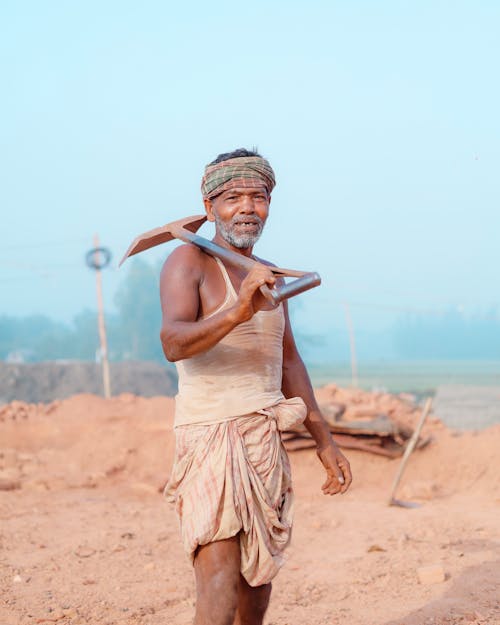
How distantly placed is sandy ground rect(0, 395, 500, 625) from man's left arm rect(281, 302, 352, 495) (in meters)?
1.31

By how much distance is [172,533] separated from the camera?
22.3 ft

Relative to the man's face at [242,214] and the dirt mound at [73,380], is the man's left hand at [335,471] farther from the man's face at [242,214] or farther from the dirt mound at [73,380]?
the dirt mound at [73,380]

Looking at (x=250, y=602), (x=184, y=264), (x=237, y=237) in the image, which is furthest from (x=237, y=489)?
(x=237, y=237)

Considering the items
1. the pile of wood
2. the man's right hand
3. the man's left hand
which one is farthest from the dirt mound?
the man's right hand

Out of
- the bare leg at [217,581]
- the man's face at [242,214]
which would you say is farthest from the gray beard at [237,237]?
the bare leg at [217,581]

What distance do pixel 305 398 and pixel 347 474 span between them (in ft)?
1.15

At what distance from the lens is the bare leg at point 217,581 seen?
287cm

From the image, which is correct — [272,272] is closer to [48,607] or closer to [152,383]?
[48,607]

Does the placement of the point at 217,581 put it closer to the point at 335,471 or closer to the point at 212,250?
the point at 335,471

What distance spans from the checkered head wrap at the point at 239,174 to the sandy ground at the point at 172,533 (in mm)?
2389

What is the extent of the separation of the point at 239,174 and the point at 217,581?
4.74 feet

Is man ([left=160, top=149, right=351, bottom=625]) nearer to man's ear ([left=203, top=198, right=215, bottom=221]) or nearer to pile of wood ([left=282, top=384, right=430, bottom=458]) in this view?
man's ear ([left=203, top=198, right=215, bottom=221])

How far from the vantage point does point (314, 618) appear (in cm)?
446

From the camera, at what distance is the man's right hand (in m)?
2.64
